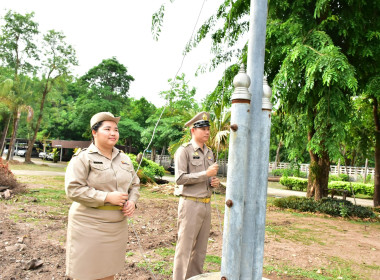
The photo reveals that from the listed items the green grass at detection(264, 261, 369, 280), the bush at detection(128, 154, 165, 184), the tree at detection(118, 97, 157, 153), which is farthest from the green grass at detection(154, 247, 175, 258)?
the tree at detection(118, 97, 157, 153)

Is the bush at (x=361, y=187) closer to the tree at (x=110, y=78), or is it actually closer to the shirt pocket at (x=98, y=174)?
the shirt pocket at (x=98, y=174)

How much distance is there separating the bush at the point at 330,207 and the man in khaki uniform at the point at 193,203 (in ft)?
25.3

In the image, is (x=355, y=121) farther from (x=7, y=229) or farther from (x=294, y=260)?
(x=7, y=229)

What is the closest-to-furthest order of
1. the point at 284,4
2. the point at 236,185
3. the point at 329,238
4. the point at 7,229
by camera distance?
1. the point at 236,185
2. the point at 7,229
3. the point at 329,238
4. the point at 284,4

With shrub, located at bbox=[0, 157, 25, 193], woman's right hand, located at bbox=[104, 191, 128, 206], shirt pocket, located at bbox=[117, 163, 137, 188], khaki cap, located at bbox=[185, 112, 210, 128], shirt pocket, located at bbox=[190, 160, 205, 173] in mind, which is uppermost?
khaki cap, located at bbox=[185, 112, 210, 128]

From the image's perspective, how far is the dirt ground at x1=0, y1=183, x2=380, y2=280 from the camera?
153 inches

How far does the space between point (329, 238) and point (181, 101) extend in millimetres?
20159

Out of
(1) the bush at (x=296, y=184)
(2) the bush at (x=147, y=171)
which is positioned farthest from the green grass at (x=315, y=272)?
(1) the bush at (x=296, y=184)

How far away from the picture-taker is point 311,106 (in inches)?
319

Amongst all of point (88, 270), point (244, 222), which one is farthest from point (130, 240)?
point (244, 222)

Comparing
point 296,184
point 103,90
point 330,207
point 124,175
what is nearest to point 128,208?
point 124,175

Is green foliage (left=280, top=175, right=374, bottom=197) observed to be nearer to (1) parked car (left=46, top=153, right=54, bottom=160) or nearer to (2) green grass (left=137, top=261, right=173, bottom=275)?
(2) green grass (left=137, top=261, right=173, bottom=275)

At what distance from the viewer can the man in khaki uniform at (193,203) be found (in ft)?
10.2

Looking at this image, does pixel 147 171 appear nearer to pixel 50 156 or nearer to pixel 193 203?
pixel 193 203
